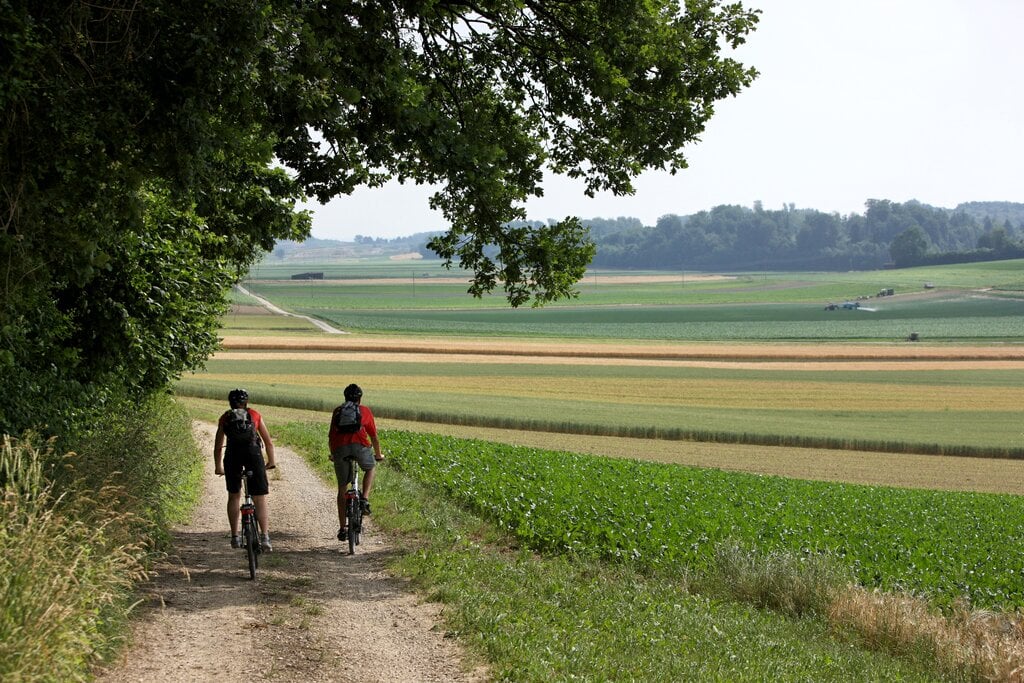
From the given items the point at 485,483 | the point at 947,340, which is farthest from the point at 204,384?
the point at 947,340

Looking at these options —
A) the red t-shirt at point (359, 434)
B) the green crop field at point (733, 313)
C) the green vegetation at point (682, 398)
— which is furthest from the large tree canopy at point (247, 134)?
the green crop field at point (733, 313)

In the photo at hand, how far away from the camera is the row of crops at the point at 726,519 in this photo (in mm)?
17797

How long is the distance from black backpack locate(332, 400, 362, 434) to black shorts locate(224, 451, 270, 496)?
182 cm

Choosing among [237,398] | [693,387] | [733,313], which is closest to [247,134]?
[237,398]

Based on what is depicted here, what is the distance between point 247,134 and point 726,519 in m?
12.6

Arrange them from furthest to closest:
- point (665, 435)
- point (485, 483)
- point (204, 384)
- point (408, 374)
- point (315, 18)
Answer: point (408, 374) < point (204, 384) < point (665, 435) < point (485, 483) < point (315, 18)

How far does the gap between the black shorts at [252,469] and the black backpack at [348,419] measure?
1.82 m

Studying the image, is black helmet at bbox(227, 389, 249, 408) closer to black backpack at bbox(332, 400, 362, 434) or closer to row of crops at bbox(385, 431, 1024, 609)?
black backpack at bbox(332, 400, 362, 434)

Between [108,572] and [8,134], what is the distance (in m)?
4.39

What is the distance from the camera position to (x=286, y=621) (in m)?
10.9

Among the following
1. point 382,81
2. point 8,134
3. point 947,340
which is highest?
point 382,81

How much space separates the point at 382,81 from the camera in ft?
45.2

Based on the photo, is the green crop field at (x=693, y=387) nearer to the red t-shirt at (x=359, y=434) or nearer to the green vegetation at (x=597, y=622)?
the green vegetation at (x=597, y=622)

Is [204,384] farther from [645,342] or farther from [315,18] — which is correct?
[645,342]
